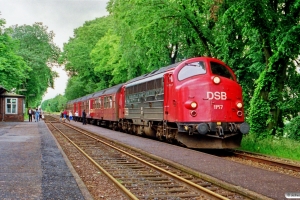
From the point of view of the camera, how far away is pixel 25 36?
65.6 metres

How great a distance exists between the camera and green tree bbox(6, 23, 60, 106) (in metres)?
61.1

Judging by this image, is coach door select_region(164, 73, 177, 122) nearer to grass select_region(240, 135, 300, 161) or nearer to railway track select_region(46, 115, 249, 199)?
grass select_region(240, 135, 300, 161)

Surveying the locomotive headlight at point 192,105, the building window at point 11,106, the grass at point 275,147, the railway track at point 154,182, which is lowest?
the railway track at point 154,182

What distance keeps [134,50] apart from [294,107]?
1916cm

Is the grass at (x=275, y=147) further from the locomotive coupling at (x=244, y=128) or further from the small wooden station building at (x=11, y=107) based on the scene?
the small wooden station building at (x=11, y=107)

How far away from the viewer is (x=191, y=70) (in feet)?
54.9

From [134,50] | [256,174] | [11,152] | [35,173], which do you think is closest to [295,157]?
[256,174]


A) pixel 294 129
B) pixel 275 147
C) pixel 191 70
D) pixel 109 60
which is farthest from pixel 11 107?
pixel 275 147

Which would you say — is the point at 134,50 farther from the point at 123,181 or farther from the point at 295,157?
the point at 123,181

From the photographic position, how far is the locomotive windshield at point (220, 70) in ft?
54.5

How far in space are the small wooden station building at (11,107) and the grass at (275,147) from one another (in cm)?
3417

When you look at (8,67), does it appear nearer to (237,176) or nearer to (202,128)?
(202,128)

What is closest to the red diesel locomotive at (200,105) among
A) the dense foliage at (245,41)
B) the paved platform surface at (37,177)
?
the dense foliage at (245,41)

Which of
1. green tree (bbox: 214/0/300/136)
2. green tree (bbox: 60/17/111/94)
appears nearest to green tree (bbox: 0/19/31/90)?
green tree (bbox: 60/17/111/94)
